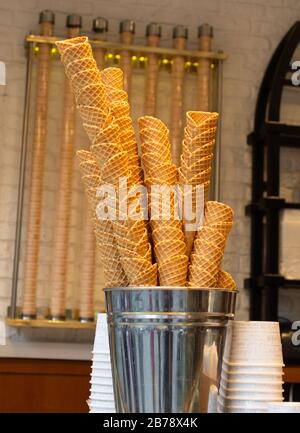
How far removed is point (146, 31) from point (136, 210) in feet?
9.35

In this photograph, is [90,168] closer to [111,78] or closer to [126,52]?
[111,78]

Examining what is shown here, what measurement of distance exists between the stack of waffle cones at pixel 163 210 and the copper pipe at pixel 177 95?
2461 millimetres

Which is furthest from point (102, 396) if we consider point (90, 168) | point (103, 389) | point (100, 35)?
point (100, 35)

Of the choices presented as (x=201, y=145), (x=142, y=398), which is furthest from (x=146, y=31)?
(x=142, y=398)

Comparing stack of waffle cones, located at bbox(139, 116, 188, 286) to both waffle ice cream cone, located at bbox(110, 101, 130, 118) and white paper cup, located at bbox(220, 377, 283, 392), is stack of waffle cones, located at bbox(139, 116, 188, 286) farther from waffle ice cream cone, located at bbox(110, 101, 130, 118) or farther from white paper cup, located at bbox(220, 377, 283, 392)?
white paper cup, located at bbox(220, 377, 283, 392)

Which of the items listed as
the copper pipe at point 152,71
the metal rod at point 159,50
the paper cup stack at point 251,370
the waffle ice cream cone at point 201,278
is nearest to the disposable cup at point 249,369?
the paper cup stack at point 251,370

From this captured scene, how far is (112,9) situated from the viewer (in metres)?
3.61

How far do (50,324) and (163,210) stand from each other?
7.84 feet

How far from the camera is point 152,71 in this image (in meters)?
3.46

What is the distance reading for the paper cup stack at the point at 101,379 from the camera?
87 centimetres

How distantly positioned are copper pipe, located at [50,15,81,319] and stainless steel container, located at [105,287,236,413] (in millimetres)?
2474

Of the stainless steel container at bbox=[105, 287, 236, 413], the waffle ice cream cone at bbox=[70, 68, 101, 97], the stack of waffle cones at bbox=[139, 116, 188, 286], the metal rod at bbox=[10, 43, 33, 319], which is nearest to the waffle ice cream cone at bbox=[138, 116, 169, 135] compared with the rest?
the stack of waffle cones at bbox=[139, 116, 188, 286]

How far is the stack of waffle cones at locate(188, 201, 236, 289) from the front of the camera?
2.69 feet

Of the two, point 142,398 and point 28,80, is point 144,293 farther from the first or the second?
point 28,80
